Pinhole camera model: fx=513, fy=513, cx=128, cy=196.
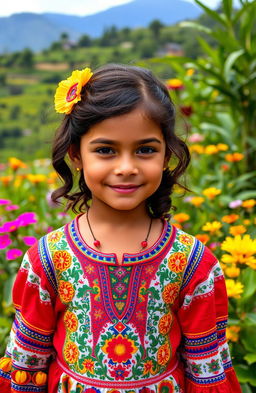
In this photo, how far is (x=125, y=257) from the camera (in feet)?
3.46

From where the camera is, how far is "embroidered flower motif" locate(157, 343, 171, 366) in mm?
1086

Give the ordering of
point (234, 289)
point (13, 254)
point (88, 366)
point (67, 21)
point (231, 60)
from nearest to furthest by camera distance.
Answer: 1. point (88, 366)
2. point (234, 289)
3. point (13, 254)
4. point (231, 60)
5. point (67, 21)

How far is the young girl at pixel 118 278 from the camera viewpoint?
1008 millimetres

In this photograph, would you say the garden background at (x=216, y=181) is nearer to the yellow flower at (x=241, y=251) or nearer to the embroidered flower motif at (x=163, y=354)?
the yellow flower at (x=241, y=251)

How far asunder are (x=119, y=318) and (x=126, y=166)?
0.32 meters

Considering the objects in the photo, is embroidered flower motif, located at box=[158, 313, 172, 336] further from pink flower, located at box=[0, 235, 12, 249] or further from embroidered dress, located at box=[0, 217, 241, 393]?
pink flower, located at box=[0, 235, 12, 249]

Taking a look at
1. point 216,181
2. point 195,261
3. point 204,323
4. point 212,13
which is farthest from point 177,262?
point 212,13

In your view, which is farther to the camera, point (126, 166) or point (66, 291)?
point (66, 291)

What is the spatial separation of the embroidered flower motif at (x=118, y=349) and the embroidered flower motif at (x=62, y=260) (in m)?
0.18

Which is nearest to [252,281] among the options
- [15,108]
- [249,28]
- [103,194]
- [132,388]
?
[132,388]

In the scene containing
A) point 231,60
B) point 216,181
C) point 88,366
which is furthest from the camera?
point 216,181

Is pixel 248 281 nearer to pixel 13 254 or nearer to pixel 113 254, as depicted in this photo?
pixel 113 254

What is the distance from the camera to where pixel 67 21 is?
9262 cm

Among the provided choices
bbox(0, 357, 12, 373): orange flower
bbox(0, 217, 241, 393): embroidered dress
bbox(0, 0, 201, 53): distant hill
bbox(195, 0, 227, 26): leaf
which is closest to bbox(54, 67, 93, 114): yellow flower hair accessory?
bbox(0, 217, 241, 393): embroidered dress
